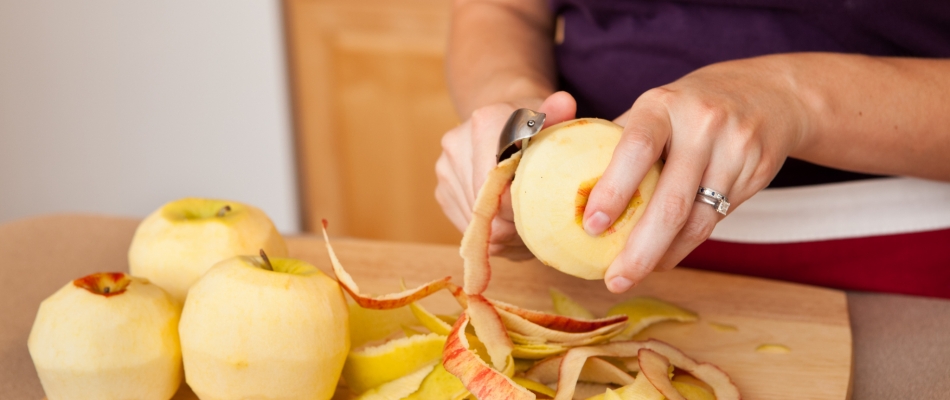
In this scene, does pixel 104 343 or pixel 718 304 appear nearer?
pixel 104 343

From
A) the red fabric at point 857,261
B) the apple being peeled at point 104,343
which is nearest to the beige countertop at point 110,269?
the red fabric at point 857,261

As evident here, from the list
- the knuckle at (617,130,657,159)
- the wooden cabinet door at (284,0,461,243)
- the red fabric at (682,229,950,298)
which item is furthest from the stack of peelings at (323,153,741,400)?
the wooden cabinet door at (284,0,461,243)

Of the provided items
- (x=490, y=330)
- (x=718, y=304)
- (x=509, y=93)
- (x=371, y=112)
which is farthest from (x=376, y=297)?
(x=371, y=112)

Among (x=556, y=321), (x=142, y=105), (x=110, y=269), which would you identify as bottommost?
(x=142, y=105)

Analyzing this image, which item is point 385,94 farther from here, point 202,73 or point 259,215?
point 259,215

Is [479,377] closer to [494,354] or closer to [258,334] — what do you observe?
[494,354]

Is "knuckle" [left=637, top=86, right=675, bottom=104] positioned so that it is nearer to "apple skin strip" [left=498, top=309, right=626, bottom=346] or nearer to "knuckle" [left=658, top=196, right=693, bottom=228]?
"knuckle" [left=658, top=196, right=693, bottom=228]
